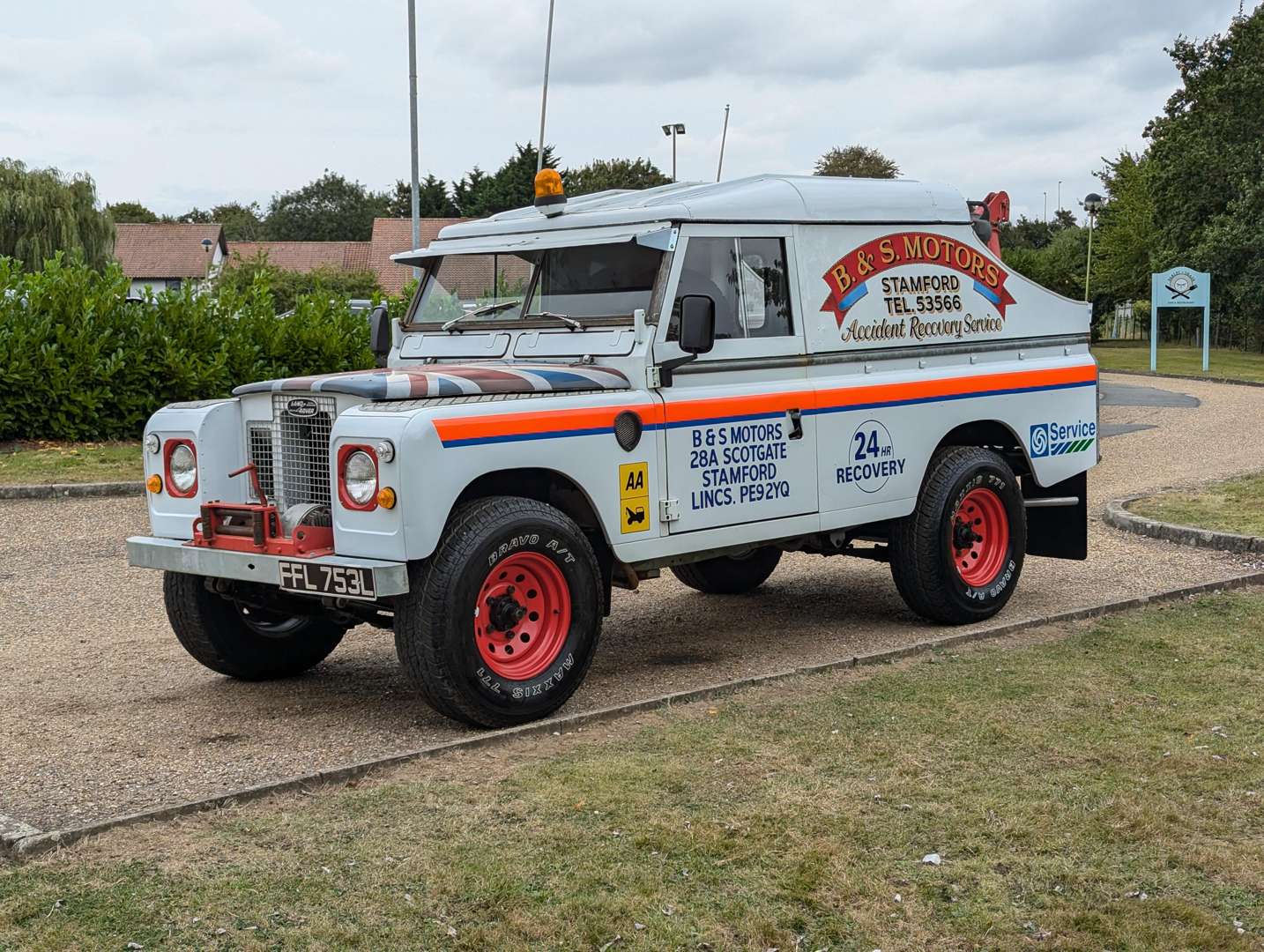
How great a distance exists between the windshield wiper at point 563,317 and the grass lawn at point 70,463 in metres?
8.92

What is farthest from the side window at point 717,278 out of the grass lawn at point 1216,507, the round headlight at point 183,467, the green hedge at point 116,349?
the green hedge at point 116,349

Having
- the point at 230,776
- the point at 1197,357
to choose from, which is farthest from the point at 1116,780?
the point at 1197,357

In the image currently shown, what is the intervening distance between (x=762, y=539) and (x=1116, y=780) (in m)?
2.49

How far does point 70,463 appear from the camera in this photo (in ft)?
53.3

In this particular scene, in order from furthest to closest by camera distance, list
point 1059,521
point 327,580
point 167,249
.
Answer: point 167,249 → point 1059,521 → point 327,580

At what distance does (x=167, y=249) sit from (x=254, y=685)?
7998cm

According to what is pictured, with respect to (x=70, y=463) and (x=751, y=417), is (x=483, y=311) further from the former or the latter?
(x=70, y=463)

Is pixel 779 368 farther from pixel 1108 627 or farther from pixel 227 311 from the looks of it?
pixel 227 311

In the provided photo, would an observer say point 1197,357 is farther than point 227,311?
Yes

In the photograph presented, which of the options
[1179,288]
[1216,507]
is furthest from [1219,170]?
[1216,507]

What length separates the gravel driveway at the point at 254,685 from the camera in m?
6.07

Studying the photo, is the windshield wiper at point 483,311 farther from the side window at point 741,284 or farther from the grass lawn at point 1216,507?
the grass lawn at point 1216,507

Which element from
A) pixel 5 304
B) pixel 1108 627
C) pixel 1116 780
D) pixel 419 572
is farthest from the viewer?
pixel 5 304

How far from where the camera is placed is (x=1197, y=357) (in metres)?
45.3
